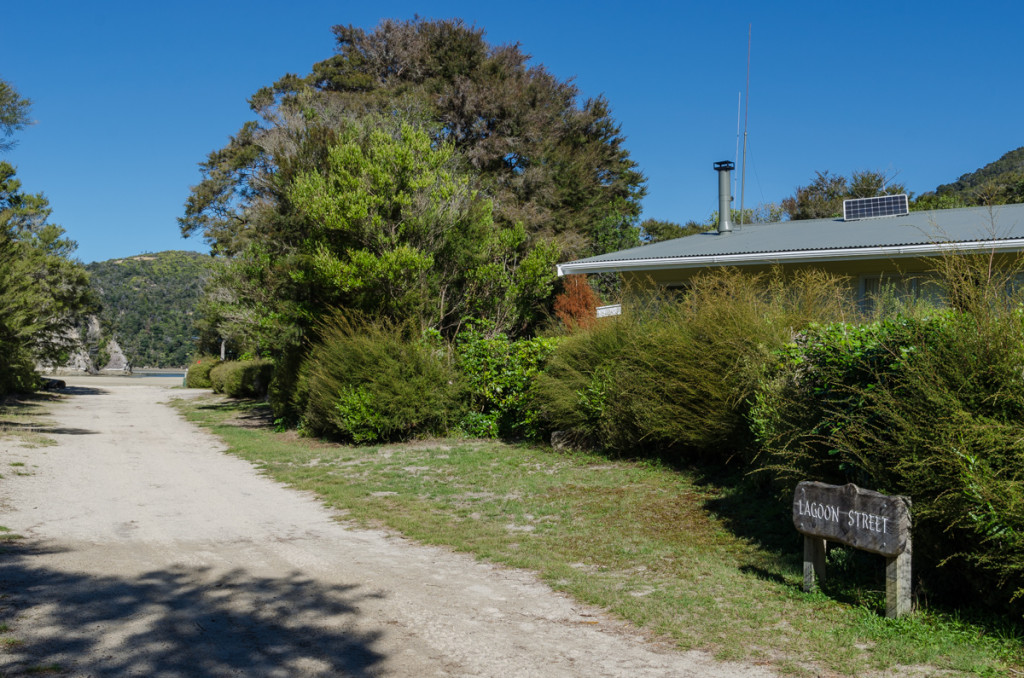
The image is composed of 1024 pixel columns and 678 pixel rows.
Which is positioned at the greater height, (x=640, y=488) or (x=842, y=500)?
(x=842, y=500)

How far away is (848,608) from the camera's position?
18.0 feet

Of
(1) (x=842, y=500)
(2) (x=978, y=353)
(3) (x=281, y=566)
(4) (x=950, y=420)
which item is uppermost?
(2) (x=978, y=353)

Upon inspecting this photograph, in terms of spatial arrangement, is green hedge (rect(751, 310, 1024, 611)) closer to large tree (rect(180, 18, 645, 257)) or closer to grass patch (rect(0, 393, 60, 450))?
grass patch (rect(0, 393, 60, 450))

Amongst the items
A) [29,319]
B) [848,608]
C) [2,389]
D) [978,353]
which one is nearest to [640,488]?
[848,608]

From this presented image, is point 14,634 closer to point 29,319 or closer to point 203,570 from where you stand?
point 203,570

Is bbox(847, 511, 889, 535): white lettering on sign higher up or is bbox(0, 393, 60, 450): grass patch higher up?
bbox(847, 511, 889, 535): white lettering on sign

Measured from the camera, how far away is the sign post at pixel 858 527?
5137 mm

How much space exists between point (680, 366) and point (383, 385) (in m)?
6.48

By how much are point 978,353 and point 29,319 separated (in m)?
22.6

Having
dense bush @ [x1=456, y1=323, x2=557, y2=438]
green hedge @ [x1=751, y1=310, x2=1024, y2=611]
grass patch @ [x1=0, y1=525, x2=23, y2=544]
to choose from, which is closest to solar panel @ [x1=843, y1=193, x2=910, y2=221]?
dense bush @ [x1=456, y1=323, x2=557, y2=438]

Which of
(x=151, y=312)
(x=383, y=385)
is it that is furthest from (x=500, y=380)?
(x=151, y=312)

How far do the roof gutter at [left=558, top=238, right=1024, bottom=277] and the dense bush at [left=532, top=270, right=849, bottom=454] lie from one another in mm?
2776

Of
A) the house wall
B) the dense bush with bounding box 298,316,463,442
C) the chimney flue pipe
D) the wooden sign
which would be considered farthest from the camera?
the chimney flue pipe

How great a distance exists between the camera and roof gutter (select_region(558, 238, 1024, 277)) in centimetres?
1252
